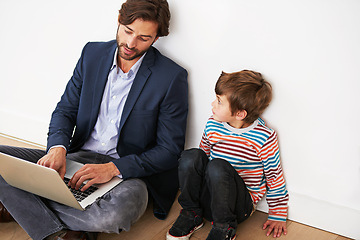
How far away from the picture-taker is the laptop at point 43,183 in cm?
159

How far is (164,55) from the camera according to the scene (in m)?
2.13

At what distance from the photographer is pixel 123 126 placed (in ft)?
6.59

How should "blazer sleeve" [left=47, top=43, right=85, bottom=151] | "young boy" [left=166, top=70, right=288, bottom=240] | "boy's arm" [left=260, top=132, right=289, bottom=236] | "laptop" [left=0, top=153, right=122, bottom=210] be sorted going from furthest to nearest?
1. "blazer sleeve" [left=47, top=43, right=85, bottom=151]
2. "boy's arm" [left=260, top=132, right=289, bottom=236]
3. "young boy" [left=166, top=70, right=288, bottom=240]
4. "laptop" [left=0, top=153, right=122, bottom=210]

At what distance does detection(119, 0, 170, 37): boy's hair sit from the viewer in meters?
1.84

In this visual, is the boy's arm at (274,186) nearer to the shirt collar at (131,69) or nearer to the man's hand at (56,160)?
the shirt collar at (131,69)

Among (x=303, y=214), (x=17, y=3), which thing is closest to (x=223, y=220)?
(x=303, y=214)

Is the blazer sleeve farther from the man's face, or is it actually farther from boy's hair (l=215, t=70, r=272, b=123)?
→ boy's hair (l=215, t=70, r=272, b=123)

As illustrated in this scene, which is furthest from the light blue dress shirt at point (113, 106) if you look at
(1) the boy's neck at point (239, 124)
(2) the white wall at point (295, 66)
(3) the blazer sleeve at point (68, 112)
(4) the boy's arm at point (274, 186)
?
(4) the boy's arm at point (274, 186)

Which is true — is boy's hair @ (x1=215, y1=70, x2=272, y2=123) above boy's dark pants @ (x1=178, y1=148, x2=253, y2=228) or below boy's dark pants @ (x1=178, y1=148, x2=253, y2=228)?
above

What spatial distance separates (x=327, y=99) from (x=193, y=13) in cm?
69

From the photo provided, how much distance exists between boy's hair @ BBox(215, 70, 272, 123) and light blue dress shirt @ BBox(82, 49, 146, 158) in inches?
16.3

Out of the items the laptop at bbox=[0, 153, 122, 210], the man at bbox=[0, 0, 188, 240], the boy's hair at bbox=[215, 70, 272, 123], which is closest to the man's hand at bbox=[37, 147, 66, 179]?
the man at bbox=[0, 0, 188, 240]

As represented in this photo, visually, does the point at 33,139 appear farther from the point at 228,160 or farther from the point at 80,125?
the point at 228,160

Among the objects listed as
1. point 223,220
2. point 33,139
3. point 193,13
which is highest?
point 193,13
